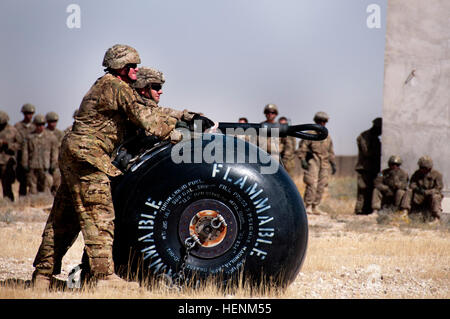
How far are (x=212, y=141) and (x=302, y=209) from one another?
1013 mm

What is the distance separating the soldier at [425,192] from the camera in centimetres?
1638

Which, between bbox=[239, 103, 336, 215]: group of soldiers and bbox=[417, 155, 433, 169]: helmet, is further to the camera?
bbox=[239, 103, 336, 215]: group of soldiers

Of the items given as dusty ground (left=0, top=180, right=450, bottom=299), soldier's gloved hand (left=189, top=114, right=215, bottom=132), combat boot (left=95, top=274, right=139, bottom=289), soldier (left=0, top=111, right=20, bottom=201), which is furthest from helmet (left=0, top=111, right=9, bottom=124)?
combat boot (left=95, top=274, right=139, bottom=289)

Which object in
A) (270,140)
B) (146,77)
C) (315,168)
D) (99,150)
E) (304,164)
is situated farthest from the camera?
(304,164)

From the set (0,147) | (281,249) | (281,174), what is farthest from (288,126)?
(0,147)

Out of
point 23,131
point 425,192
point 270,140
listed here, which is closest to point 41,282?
point 270,140

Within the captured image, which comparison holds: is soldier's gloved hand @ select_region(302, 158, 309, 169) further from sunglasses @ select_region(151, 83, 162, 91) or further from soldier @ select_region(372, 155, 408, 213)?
Result: sunglasses @ select_region(151, 83, 162, 91)

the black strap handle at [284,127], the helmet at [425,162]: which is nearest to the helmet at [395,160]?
the helmet at [425,162]

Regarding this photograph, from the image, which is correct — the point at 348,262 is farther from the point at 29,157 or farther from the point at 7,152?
the point at 7,152

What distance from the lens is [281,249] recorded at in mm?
6516

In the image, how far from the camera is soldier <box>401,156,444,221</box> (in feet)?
53.7

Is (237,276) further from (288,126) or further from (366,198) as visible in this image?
(366,198)

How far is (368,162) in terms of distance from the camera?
19.0m

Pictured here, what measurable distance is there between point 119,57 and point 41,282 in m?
2.20
